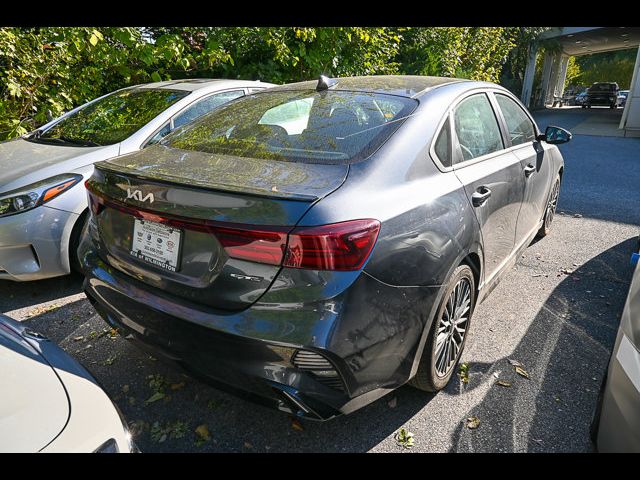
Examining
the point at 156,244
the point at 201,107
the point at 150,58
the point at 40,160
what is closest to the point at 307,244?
the point at 156,244

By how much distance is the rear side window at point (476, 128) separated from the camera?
2.50 metres

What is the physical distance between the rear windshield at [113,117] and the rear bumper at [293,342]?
231 centimetres

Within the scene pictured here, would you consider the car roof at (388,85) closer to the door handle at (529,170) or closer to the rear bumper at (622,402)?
the door handle at (529,170)

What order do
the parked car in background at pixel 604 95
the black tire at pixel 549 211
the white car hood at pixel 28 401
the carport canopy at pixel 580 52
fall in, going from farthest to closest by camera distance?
the parked car in background at pixel 604 95
the carport canopy at pixel 580 52
the black tire at pixel 549 211
the white car hood at pixel 28 401

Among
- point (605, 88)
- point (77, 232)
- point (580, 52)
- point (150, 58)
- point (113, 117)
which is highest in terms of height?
point (580, 52)

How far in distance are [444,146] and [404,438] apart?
4.75 ft

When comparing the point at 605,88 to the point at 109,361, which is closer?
the point at 109,361

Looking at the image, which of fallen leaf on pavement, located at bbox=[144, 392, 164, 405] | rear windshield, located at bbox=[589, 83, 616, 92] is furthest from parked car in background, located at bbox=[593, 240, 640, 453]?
rear windshield, located at bbox=[589, 83, 616, 92]

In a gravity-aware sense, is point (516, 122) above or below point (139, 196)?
above

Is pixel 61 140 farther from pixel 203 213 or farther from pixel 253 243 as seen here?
pixel 253 243

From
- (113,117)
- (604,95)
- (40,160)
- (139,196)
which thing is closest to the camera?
(139,196)

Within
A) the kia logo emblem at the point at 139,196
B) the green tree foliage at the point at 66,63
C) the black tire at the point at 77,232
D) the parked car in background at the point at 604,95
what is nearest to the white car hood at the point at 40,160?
the black tire at the point at 77,232

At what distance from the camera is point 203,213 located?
1687mm

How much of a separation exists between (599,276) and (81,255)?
12.8ft
